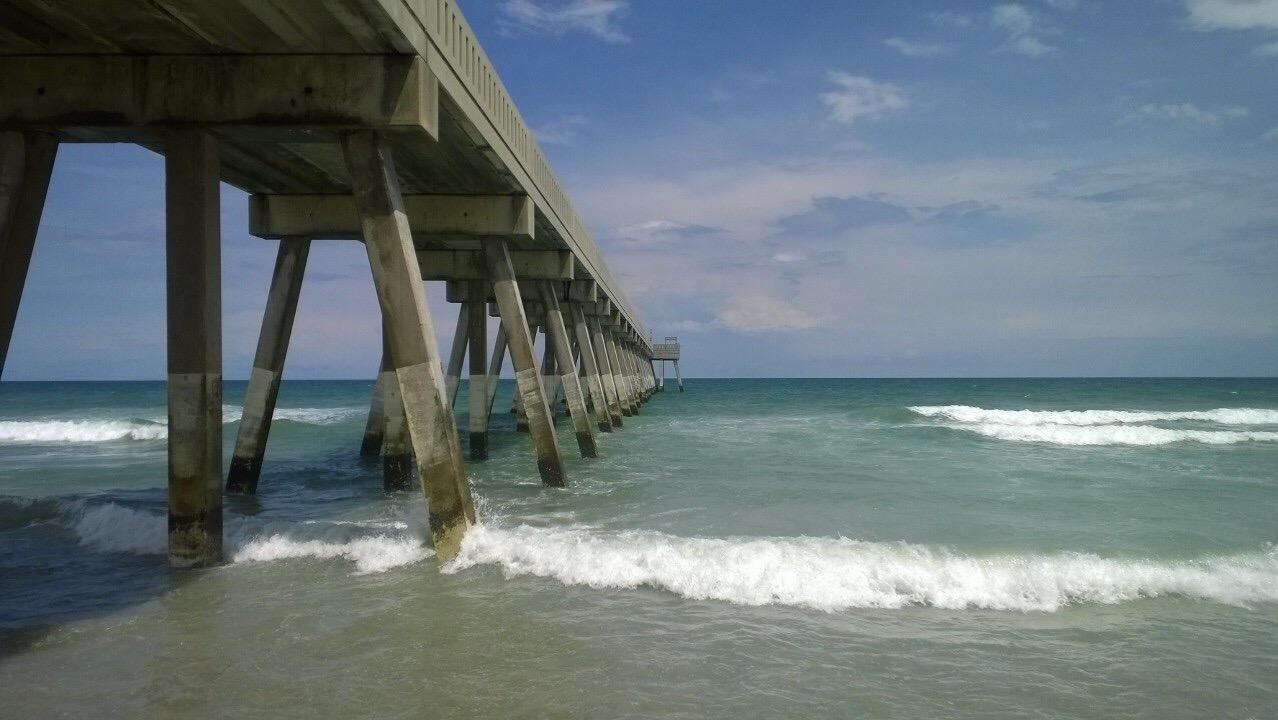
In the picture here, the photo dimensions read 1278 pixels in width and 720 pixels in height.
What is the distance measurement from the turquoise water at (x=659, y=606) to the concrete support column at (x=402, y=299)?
1.06m

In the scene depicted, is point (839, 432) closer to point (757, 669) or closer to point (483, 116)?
point (483, 116)

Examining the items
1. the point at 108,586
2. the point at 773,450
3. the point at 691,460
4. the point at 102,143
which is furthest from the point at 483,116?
the point at 773,450

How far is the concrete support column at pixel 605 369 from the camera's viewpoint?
23.9 metres

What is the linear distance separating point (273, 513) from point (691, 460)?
8.59 m

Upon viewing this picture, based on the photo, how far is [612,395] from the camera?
2634 cm

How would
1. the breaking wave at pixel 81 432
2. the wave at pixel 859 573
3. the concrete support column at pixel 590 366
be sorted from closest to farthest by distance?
the wave at pixel 859 573 → the concrete support column at pixel 590 366 → the breaking wave at pixel 81 432

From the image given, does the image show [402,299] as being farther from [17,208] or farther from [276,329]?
[276,329]

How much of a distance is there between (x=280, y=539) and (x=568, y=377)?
814 cm

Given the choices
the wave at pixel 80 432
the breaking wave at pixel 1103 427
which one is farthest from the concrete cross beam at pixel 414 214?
the breaking wave at pixel 1103 427

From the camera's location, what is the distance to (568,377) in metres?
15.3

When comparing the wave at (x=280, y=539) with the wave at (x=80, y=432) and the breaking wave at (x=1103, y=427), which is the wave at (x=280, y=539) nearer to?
the wave at (x=80, y=432)

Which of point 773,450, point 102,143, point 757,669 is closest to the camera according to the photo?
point 757,669

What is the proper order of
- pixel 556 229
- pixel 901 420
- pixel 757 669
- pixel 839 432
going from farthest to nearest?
1. pixel 901 420
2. pixel 839 432
3. pixel 556 229
4. pixel 757 669

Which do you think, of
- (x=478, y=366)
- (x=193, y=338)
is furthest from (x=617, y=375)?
(x=193, y=338)
